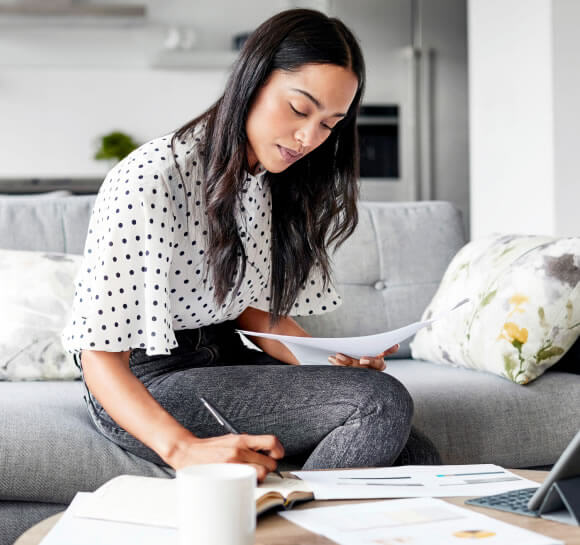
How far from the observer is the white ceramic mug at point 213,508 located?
2.32 feet

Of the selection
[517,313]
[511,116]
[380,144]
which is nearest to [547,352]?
[517,313]

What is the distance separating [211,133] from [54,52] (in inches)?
174

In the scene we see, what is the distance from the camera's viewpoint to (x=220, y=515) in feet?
2.34

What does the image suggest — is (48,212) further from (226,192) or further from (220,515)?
(220,515)

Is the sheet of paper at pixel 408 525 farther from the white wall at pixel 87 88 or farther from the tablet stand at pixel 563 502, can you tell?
the white wall at pixel 87 88

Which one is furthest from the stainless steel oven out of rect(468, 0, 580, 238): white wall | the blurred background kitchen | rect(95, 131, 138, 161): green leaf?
rect(95, 131, 138, 161): green leaf

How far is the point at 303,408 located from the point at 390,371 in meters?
0.68

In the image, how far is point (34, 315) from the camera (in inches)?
71.7

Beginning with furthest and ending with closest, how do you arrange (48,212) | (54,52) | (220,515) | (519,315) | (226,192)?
(54,52)
(48,212)
(519,315)
(226,192)
(220,515)

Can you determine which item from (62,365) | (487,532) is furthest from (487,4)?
(487,532)

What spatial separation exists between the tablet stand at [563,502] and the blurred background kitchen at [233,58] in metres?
3.05

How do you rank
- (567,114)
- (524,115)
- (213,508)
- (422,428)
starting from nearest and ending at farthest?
(213,508) → (422,428) → (567,114) → (524,115)

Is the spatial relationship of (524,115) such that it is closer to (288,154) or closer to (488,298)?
(488,298)

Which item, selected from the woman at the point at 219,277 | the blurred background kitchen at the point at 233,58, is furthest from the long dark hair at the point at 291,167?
the blurred background kitchen at the point at 233,58
